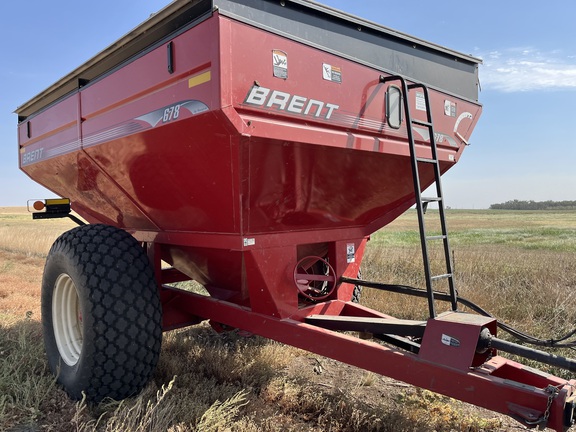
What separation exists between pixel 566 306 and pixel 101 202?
501 cm

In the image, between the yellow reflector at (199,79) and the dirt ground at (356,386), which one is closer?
the yellow reflector at (199,79)

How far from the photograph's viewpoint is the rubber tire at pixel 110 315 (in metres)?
3.05

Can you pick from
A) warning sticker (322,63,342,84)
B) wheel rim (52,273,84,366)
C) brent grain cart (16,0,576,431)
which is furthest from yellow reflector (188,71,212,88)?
wheel rim (52,273,84,366)

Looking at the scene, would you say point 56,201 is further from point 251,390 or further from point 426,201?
point 426,201

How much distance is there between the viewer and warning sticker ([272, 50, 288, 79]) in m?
2.44

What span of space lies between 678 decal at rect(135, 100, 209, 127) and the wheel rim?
5.43 feet

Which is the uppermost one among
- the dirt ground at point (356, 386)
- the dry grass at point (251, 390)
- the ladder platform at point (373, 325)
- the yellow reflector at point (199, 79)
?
the yellow reflector at point (199, 79)

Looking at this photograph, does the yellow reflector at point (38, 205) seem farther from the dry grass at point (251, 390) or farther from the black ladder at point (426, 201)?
the black ladder at point (426, 201)

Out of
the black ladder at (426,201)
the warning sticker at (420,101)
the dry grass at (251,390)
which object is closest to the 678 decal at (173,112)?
the black ladder at (426,201)

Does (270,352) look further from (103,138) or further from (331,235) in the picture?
(103,138)

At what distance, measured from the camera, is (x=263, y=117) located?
7.95 feet

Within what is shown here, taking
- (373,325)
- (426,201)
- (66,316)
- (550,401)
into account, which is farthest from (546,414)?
(66,316)

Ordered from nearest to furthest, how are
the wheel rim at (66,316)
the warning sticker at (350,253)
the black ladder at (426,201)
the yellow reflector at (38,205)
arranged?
the black ladder at (426,201) < the wheel rim at (66,316) < the warning sticker at (350,253) < the yellow reflector at (38,205)

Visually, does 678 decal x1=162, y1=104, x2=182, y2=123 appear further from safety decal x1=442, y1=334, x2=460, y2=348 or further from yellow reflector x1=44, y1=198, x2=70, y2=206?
yellow reflector x1=44, y1=198, x2=70, y2=206
